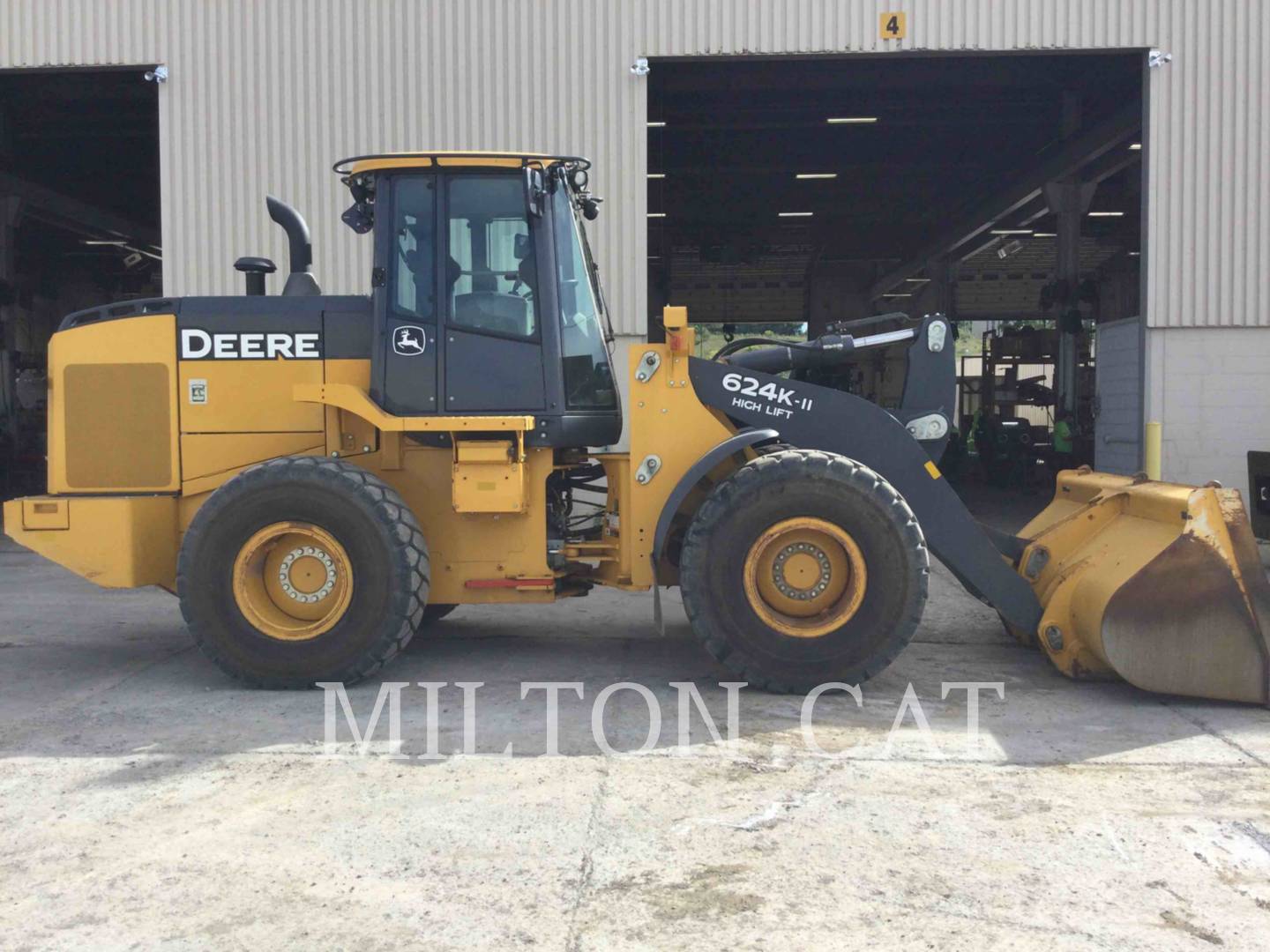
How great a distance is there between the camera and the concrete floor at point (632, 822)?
3410 millimetres

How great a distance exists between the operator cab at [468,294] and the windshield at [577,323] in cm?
2

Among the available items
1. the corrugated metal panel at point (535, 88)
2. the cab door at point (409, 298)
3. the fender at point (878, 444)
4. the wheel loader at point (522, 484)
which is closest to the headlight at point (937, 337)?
the wheel loader at point (522, 484)

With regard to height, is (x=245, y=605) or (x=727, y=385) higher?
(x=727, y=385)

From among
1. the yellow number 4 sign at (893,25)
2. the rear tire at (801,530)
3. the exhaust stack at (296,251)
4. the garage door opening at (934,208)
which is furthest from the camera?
the garage door opening at (934,208)

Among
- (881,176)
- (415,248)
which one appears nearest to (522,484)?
(415,248)

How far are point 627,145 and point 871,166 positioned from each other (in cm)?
1119

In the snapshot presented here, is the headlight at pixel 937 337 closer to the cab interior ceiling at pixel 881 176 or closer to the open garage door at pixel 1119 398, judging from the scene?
the cab interior ceiling at pixel 881 176

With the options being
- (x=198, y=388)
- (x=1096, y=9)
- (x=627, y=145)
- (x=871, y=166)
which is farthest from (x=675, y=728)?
(x=871, y=166)

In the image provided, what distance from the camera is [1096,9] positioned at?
38.6 feet

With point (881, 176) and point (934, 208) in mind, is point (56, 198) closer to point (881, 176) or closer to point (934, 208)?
point (881, 176)

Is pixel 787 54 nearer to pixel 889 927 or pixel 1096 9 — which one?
pixel 1096 9

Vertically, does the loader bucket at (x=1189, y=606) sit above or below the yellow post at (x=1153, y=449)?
below

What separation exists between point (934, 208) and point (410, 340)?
2158cm

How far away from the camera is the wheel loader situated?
230 inches
